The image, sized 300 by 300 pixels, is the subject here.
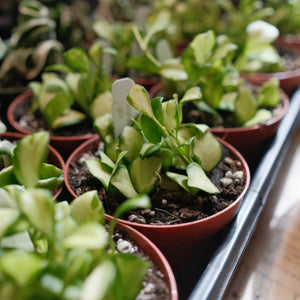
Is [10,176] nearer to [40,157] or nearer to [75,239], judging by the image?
[40,157]

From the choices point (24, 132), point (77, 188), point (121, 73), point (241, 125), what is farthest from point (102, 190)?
point (121, 73)

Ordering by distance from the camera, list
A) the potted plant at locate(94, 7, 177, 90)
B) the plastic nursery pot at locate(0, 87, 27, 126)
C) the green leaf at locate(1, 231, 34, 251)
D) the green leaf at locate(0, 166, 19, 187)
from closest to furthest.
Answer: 1. the green leaf at locate(1, 231, 34, 251)
2. the green leaf at locate(0, 166, 19, 187)
3. the potted plant at locate(94, 7, 177, 90)
4. the plastic nursery pot at locate(0, 87, 27, 126)

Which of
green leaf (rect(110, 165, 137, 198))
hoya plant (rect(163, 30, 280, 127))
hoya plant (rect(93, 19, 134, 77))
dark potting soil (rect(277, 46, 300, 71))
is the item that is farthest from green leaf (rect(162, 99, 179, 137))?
dark potting soil (rect(277, 46, 300, 71))

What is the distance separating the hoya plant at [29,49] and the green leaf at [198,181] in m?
0.65

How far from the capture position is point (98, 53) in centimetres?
88

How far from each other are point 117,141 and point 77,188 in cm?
12

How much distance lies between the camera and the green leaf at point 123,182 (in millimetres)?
621

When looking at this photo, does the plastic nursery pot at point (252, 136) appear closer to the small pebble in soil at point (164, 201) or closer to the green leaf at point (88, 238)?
the small pebble in soil at point (164, 201)

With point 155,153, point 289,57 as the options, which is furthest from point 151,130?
point 289,57

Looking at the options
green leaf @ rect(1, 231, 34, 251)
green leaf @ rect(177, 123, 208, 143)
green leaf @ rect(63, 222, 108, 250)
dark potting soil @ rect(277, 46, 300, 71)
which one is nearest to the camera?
green leaf @ rect(63, 222, 108, 250)

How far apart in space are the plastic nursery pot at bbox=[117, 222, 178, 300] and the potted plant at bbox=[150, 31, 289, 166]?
14.1 inches

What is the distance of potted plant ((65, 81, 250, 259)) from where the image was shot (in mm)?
599

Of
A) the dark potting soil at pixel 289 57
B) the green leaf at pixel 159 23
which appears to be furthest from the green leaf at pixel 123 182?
the dark potting soil at pixel 289 57

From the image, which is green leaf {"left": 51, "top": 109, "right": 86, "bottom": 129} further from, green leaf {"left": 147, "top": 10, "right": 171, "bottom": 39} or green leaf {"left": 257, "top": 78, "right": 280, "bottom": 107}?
green leaf {"left": 257, "top": 78, "right": 280, "bottom": 107}
